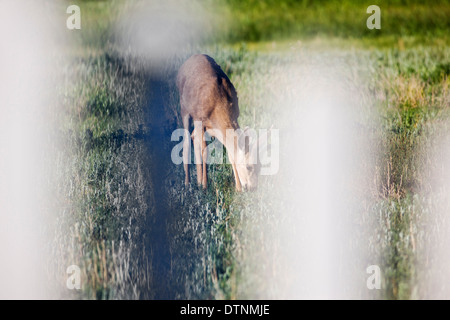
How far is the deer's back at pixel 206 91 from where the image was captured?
410cm

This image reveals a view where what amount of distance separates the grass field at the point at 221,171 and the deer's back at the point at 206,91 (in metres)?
0.13

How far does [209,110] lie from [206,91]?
139mm

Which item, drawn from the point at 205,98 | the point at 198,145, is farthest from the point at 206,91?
the point at 198,145

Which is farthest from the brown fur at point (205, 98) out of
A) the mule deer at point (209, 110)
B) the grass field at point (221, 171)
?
the grass field at point (221, 171)

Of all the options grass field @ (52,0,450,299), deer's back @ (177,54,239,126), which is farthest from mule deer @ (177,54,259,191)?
grass field @ (52,0,450,299)

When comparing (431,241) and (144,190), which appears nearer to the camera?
(431,241)

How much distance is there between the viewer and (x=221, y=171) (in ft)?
13.5

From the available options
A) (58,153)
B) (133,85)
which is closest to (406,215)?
(133,85)

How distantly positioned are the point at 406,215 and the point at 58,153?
2010mm

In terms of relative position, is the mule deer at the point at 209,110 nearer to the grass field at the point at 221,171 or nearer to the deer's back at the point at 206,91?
the deer's back at the point at 206,91

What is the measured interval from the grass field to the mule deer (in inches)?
4.4

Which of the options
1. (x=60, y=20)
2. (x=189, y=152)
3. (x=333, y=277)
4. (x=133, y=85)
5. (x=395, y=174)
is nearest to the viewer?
(x=333, y=277)

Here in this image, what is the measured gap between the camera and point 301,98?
4117 mm
